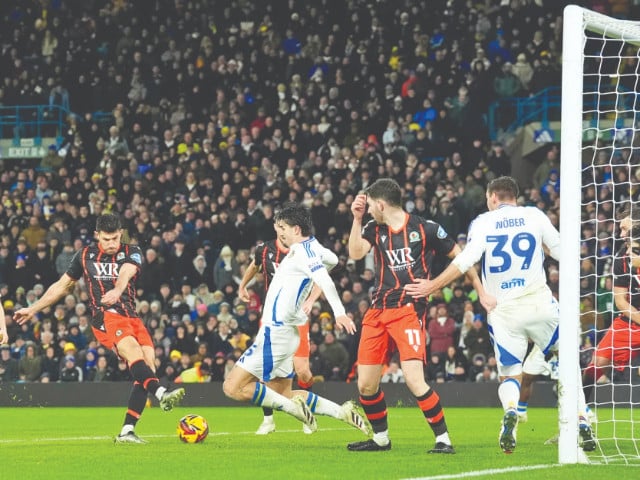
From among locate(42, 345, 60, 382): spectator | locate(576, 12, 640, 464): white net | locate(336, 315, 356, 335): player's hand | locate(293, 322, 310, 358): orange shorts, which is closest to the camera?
locate(336, 315, 356, 335): player's hand

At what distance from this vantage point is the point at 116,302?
11156mm

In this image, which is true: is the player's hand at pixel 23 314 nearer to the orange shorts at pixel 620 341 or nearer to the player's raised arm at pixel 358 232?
the player's raised arm at pixel 358 232

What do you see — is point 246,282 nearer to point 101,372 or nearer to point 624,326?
point 624,326

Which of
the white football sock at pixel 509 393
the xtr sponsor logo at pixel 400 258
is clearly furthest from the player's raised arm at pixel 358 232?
the white football sock at pixel 509 393

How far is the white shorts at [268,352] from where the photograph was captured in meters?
10.2

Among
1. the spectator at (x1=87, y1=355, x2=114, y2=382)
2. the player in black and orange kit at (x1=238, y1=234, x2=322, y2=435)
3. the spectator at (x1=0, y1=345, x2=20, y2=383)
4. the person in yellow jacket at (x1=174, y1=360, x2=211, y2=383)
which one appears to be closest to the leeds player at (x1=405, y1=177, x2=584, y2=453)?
the player in black and orange kit at (x1=238, y1=234, x2=322, y2=435)

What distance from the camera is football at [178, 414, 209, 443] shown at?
10945 millimetres

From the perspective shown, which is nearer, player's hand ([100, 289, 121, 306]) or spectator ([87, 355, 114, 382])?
player's hand ([100, 289, 121, 306])

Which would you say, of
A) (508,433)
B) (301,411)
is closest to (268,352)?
(301,411)

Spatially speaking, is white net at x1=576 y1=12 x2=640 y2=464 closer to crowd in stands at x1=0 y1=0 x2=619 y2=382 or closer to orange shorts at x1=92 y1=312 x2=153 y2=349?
crowd in stands at x1=0 y1=0 x2=619 y2=382

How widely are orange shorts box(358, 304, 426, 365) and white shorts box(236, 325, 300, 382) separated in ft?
3.07

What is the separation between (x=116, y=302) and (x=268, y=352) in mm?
1800

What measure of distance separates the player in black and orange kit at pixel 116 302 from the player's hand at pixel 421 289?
3059 millimetres

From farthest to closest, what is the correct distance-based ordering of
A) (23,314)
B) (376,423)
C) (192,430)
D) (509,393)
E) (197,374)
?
(197,374) < (23,314) < (192,430) < (376,423) < (509,393)
